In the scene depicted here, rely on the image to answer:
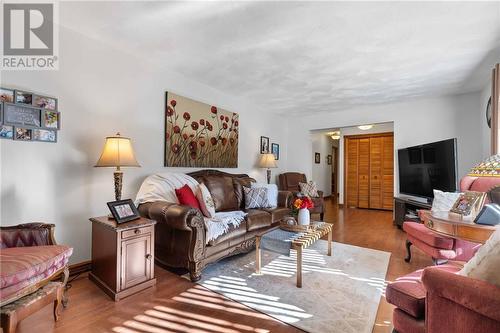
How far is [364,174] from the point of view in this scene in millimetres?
6422

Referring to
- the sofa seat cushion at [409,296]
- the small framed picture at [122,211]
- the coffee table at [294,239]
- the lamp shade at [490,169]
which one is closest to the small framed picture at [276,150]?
the coffee table at [294,239]

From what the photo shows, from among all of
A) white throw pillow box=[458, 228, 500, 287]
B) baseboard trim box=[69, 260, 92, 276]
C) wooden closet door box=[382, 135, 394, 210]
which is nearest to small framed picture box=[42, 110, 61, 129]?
baseboard trim box=[69, 260, 92, 276]

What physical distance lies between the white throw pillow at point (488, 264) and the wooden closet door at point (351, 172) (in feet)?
19.2

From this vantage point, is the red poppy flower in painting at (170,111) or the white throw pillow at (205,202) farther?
the red poppy flower in painting at (170,111)

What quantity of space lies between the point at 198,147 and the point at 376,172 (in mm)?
4885

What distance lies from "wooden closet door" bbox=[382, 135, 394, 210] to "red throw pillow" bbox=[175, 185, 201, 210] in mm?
5269

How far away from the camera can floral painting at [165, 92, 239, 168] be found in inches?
131

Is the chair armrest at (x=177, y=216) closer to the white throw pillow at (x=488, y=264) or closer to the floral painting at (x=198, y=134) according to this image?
the floral painting at (x=198, y=134)

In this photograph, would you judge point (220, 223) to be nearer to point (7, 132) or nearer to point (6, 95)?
point (7, 132)

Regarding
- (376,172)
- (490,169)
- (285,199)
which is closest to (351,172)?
(376,172)

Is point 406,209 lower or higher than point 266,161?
lower

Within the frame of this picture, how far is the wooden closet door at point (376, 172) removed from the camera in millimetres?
6168

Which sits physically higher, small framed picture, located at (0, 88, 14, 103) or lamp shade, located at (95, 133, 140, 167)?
small framed picture, located at (0, 88, 14, 103)

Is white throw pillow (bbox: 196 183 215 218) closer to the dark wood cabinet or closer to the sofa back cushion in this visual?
the sofa back cushion
